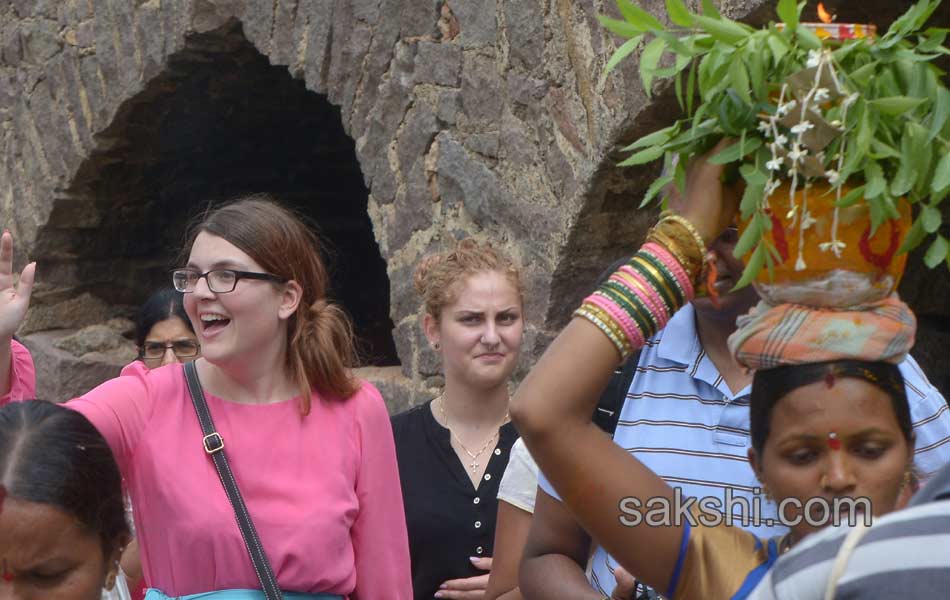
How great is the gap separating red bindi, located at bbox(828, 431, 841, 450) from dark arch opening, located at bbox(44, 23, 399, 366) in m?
4.04

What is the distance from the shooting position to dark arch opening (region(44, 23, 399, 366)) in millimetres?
5723

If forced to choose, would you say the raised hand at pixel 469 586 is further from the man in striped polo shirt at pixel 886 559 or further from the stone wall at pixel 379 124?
the man in striped polo shirt at pixel 886 559

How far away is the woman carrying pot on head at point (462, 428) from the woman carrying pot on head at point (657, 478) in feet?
4.02

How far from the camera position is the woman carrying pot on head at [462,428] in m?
2.69

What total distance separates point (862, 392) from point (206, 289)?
140 cm

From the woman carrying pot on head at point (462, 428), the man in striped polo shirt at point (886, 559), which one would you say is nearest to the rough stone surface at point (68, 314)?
the woman carrying pot on head at point (462, 428)

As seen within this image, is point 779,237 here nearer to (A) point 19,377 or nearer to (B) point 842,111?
(B) point 842,111

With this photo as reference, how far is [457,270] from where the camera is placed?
2.95 meters

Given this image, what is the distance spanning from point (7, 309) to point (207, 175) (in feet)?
15.0

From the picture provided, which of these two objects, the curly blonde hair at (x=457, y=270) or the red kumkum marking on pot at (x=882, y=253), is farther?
the curly blonde hair at (x=457, y=270)

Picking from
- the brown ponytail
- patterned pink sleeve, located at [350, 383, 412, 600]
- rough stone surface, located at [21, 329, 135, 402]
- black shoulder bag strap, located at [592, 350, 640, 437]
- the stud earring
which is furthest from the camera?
rough stone surface, located at [21, 329, 135, 402]

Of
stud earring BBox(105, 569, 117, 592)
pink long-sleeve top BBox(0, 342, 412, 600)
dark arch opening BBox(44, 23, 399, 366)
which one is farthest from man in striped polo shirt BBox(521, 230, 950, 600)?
dark arch opening BBox(44, 23, 399, 366)

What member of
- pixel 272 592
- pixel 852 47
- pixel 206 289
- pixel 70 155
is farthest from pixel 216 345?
pixel 70 155

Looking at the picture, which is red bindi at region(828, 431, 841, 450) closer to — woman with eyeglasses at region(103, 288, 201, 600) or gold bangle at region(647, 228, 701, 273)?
gold bangle at region(647, 228, 701, 273)
